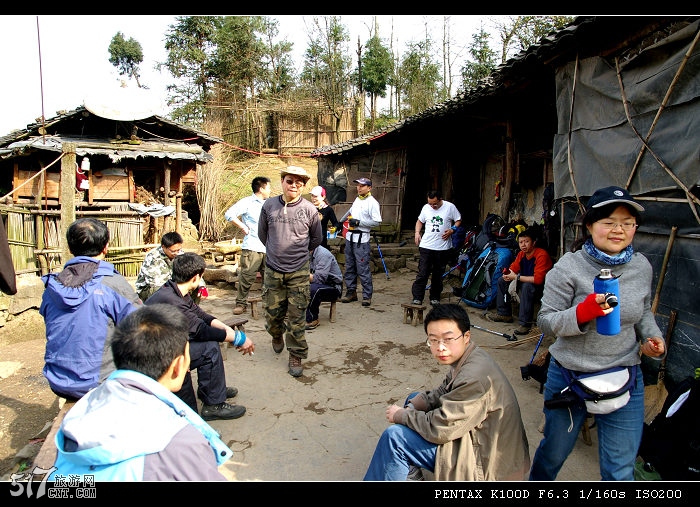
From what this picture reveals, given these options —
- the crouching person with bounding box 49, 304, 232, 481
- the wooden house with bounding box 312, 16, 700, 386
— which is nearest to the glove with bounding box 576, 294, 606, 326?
the wooden house with bounding box 312, 16, 700, 386

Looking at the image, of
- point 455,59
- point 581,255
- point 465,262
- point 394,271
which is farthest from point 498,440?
point 455,59

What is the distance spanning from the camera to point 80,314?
2707 mm

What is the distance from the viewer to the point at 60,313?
2.72m

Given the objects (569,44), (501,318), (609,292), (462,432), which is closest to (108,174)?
(501,318)

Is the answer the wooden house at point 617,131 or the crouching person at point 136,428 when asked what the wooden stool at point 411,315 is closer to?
the wooden house at point 617,131

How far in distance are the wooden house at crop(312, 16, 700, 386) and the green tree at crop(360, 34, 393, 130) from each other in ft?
59.1

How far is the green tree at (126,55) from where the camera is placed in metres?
23.6

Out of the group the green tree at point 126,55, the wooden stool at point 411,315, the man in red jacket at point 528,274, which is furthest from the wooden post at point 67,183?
the green tree at point 126,55

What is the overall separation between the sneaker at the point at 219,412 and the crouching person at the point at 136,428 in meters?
2.15

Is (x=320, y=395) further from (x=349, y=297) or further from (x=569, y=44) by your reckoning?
(x=569, y=44)

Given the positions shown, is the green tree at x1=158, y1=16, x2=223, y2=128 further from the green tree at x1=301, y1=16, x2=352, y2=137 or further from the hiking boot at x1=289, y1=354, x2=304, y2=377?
the hiking boot at x1=289, y1=354, x2=304, y2=377

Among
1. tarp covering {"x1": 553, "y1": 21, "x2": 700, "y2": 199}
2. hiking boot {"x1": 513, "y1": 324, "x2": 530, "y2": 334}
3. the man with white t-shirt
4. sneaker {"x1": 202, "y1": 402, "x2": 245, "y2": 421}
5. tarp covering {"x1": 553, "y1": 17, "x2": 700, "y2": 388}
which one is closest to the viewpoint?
tarp covering {"x1": 553, "y1": 17, "x2": 700, "y2": 388}

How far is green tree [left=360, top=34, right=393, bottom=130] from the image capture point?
80.5ft

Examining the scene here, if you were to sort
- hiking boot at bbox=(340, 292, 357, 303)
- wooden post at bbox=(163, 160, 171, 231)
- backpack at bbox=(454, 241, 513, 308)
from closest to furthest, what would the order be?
backpack at bbox=(454, 241, 513, 308) → hiking boot at bbox=(340, 292, 357, 303) → wooden post at bbox=(163, 160, 171, 231)
